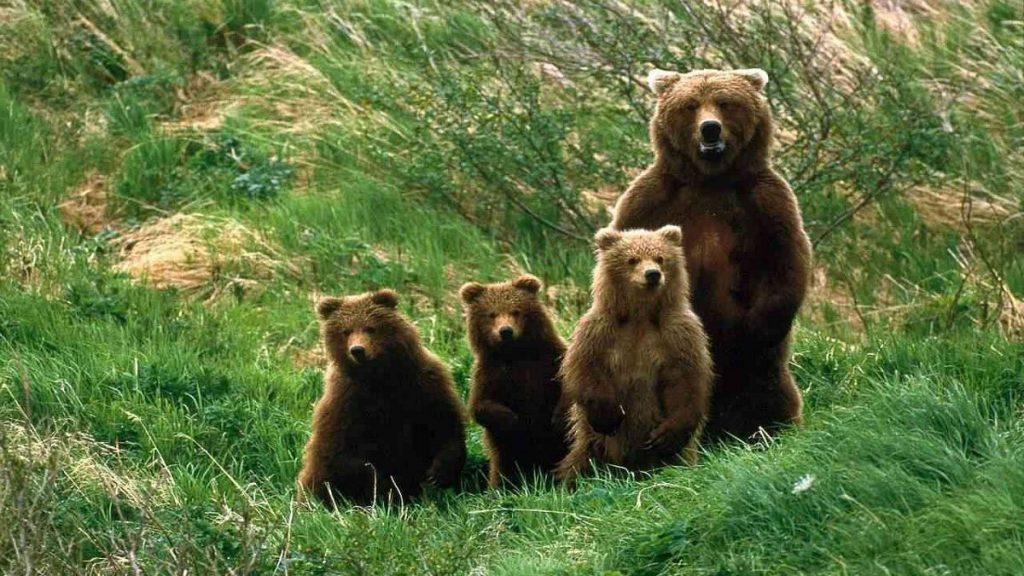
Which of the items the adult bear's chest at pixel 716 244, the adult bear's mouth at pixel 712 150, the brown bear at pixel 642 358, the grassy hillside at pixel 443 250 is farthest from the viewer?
the adult bear's chest at pixel 716 244

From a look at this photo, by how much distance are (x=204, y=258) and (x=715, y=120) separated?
171 inches

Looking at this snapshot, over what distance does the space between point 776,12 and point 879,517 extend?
692 cm

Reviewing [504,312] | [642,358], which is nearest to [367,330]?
[504,312]

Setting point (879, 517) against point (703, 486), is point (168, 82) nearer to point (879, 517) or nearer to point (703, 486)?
point (703, 486)

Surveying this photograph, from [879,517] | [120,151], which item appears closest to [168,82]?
[120,151]

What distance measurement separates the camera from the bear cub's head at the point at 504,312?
7.90 m

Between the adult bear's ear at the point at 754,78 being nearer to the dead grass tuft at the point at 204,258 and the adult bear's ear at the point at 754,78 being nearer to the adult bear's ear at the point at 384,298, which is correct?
the adult bear's ear at the point at 384,298

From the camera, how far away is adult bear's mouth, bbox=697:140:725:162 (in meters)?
7.43

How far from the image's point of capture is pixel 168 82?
12742 mm

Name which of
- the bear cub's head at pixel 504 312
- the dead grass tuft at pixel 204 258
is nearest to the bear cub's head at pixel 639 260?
the bear cub's head at pixel 504 312

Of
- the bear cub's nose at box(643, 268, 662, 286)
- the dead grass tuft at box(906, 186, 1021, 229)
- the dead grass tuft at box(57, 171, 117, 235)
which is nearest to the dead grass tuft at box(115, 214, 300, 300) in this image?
the dead grass tuft at box(57, 171, 117, 235)

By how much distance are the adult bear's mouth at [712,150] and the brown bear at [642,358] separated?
1.08 ft

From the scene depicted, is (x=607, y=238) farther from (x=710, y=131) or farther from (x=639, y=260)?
(x=710, y=131)

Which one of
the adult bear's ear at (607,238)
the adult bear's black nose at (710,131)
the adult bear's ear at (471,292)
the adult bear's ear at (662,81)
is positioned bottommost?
the adult bear's ear at (471,292)
